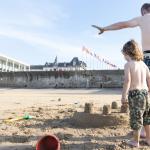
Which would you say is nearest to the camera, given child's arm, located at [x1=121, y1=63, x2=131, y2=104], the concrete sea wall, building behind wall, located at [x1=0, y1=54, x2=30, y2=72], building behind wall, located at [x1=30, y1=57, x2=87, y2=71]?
child's arm, located at [x1=121, y1=63, x2=131, y2=104]

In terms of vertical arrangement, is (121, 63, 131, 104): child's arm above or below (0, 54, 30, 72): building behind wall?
below

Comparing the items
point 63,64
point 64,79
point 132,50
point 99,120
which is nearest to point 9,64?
point 63,64

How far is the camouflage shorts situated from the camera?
4.97 meters

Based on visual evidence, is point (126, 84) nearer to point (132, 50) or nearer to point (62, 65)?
point (132, 50)

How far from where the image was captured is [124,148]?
482 centimetres

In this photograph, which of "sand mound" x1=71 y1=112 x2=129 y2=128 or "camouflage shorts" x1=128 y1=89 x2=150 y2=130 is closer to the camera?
"camouflage shorts" x1=128 y1=89 x2=150 y2=130

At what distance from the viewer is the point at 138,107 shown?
501cm

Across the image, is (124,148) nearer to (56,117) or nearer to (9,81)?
(56,117)

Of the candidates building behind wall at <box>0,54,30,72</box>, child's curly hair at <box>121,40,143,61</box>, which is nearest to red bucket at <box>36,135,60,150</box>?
child's curly hair at <box>121,40,143,61</box>

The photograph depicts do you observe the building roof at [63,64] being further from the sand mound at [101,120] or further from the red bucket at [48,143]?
the red bucket at [48,143]

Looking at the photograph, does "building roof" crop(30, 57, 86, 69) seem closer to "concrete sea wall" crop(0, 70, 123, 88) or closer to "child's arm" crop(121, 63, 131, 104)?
"concrete sea wall" crop(0, 70, 123, 88)

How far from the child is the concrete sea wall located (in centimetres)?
2663

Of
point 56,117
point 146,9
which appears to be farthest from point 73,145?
point 56,117

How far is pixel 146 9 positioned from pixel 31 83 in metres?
29.8
